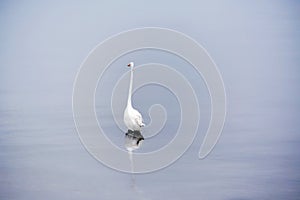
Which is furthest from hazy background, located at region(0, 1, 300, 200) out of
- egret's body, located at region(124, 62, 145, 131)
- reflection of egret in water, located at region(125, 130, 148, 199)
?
egret's body, located at region(124, 62, 145, 131)

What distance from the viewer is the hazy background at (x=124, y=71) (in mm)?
3711

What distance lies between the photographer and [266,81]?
3.87 metres

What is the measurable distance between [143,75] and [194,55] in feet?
1.15

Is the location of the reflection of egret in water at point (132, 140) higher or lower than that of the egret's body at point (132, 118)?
lower

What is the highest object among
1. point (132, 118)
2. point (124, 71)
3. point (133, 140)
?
point (124, 71)

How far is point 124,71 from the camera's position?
3.81m

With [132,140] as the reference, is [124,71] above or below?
above

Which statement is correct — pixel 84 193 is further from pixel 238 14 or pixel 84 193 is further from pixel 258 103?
pixel 238 14

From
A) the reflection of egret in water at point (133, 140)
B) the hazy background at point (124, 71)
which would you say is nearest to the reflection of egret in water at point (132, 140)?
the reflection of egret in water at point (133, 140)

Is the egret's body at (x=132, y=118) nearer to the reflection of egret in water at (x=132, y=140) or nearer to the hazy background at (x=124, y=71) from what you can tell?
the reflection of egret in water at (x=132, y=140)

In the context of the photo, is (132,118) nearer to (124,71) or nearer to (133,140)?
(133,140)

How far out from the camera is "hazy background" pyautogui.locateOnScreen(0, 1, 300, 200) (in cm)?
371

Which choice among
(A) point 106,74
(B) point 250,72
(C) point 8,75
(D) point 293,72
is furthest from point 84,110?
(D) point 293,72

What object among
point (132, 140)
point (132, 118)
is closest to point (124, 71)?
point (132, 118)
